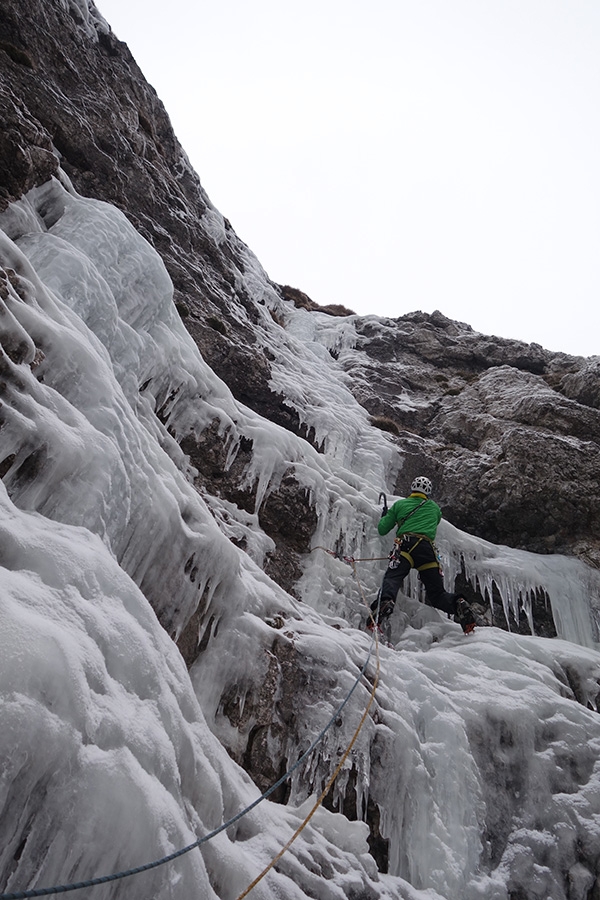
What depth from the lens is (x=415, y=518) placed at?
678 cm

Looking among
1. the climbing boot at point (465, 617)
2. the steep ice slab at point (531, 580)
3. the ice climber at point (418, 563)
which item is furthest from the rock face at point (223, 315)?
the climbing boot at point (465, 617)

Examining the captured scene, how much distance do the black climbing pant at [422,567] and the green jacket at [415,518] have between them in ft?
0.39

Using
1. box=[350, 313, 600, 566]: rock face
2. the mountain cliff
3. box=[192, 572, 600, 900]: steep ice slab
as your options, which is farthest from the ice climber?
box=[350, 313, 600, 566]: rock face

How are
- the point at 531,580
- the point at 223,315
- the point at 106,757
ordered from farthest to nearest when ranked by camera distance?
the point at 223,315 < the point at 531,580 < the point at 106,757

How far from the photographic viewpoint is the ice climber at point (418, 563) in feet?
20.3

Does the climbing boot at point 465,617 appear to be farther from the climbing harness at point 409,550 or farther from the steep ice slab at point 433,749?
the steep ice slab at point 433,749

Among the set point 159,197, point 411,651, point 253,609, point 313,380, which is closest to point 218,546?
point 253,609

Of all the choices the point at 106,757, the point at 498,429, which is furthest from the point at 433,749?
the point at 498,429

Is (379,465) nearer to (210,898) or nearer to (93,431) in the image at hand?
(93,431)

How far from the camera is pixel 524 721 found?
485 cm

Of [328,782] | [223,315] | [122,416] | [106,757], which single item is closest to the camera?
[106,757]

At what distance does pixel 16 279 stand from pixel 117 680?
307cm

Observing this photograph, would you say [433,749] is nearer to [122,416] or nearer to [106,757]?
[106,757]

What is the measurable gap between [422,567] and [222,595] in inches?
121
